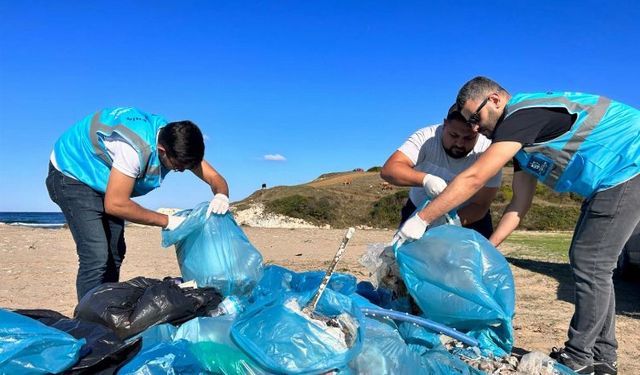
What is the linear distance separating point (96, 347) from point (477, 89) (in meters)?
2.18

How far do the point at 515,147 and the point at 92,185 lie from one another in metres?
2.35

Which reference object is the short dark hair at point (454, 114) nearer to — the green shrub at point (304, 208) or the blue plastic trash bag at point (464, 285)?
Answer: the blue plastic trash bag at point (464, 285)


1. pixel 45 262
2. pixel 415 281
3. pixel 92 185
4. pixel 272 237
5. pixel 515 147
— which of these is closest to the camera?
pixel 515 147

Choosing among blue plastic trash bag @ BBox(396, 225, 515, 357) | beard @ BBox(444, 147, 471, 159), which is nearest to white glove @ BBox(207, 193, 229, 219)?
blue plastic trash bag @ BBox(396, 225, 515, 357)

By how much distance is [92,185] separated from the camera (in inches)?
129

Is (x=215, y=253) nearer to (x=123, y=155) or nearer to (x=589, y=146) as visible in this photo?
(x=123, y=155)

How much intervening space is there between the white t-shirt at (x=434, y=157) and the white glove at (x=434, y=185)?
26 cm

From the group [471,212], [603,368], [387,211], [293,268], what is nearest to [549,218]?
[387,211]

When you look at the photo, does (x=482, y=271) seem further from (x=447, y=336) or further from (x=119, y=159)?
(x=119, y=159)

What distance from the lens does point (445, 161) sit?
3607 millimetres

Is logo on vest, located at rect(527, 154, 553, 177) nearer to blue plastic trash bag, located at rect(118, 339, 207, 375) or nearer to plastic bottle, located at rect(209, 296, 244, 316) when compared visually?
plastic bottle, located at rect(209, 296, 244, 316)

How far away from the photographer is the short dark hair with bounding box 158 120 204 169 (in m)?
3.09

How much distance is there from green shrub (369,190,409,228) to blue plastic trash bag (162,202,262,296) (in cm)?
1177

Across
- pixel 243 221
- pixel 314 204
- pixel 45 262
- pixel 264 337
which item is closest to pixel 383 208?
pixel 314 204
